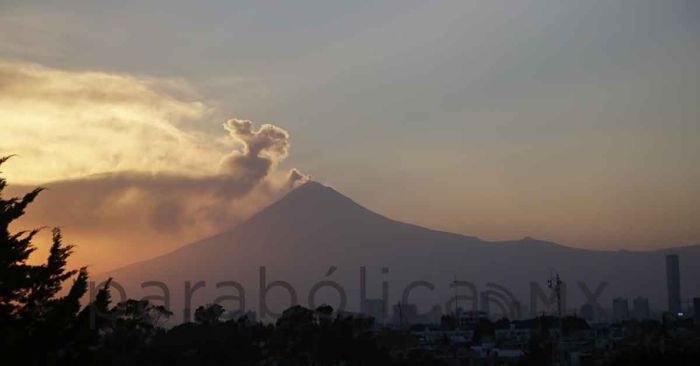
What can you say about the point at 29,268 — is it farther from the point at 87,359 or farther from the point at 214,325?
the point at 214,325

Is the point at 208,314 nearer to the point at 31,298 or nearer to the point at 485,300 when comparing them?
the point at 485,300

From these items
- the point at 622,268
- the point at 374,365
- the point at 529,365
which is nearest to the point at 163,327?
the point at 374,365

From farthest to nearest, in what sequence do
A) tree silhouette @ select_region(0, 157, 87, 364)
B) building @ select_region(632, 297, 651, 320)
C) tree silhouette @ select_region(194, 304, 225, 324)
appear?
building @ select_region(632, 297, 651, 320) < tree silhouette @ select_region(194, 304, 225, 324) < tree silhouette @ select_region(0, 157, 87, 364)

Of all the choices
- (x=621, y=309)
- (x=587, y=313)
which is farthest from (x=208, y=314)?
(x=621, y=309)

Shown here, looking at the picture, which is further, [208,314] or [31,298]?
[208,314]

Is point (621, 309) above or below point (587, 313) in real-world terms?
above

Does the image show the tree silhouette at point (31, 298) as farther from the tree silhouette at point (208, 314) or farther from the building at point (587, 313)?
the building at point (587, 313)

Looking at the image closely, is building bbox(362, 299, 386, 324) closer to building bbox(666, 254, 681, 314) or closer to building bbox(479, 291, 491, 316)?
building bbox(479, 291, 491, 316)

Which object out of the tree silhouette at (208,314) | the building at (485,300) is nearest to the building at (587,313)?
the building at (485,300)

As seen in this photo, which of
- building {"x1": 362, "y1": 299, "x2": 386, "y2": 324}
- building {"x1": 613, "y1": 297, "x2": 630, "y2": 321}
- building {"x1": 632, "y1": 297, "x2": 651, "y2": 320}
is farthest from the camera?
building {"x1": 632, "y1": 297, "x2": 651, "y2": 320}

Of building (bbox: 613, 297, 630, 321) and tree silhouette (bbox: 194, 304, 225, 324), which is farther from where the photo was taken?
building (bbox: 613, 297, 630, 321)

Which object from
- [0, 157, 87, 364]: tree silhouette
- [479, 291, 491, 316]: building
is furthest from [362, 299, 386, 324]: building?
[0, 157, 87, 364]: tree silhouette

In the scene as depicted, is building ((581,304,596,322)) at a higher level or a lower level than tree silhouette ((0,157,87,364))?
lower

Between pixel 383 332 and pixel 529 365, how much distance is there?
18288mm
